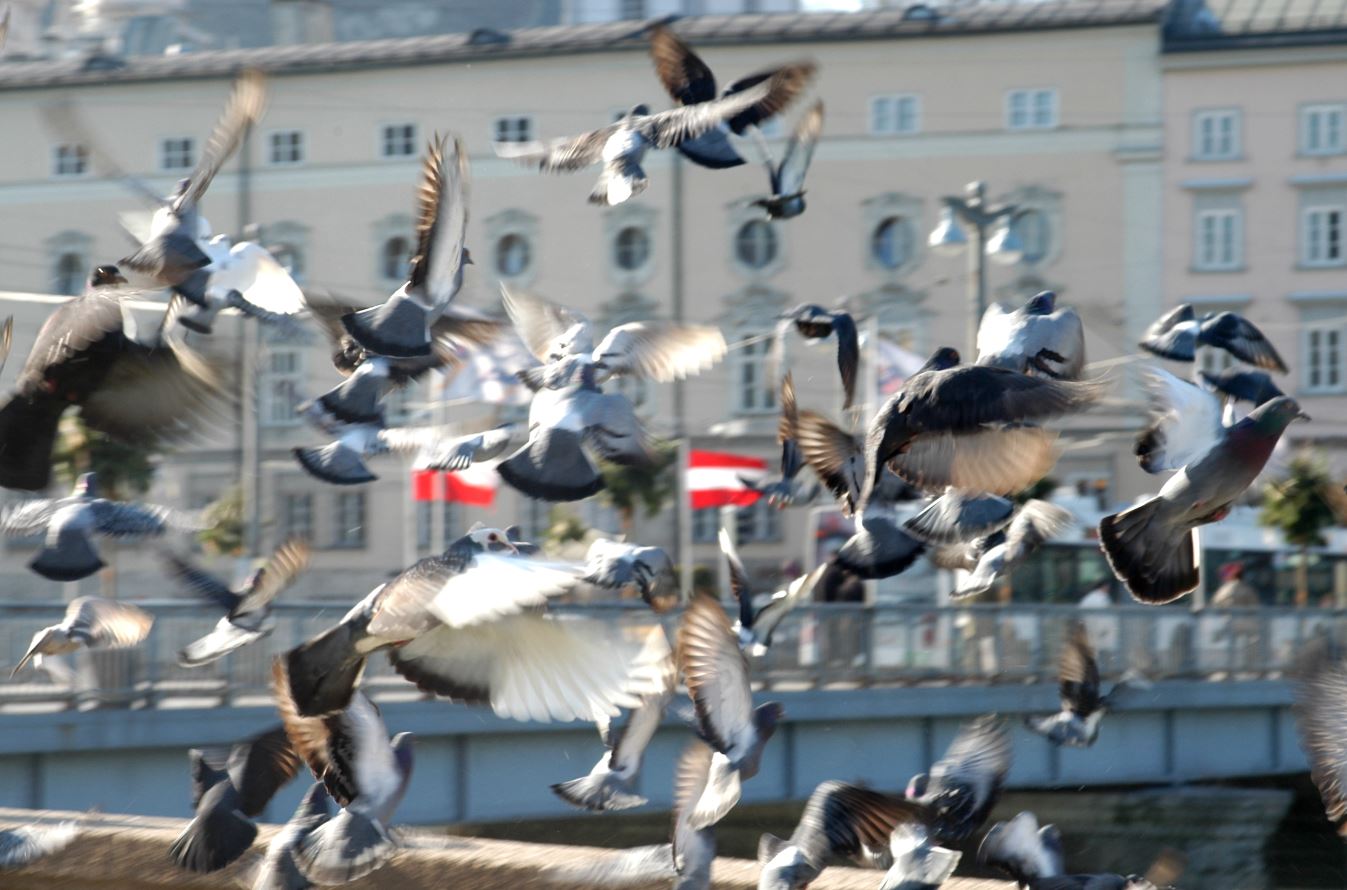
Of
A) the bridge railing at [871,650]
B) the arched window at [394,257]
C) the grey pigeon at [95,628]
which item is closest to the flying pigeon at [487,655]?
the grey pigeon at [95,628]

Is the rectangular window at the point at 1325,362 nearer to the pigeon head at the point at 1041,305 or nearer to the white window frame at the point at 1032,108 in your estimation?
the white window frame at the point at 1032,108

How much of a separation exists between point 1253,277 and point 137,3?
71.3 ft

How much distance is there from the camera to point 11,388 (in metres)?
7.99

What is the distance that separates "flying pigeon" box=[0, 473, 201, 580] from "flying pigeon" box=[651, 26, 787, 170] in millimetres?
2620

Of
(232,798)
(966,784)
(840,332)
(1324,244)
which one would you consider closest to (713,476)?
(1324,244)

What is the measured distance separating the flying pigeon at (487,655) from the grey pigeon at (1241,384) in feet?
8.17

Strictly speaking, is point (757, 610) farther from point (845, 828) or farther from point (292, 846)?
point (292, 846)

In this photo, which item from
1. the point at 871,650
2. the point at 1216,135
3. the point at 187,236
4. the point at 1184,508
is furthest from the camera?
the point at 1216,135

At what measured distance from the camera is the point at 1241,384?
25.7ft

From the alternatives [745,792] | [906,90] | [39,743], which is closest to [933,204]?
[906,90]

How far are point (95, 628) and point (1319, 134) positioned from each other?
36395 millimetres

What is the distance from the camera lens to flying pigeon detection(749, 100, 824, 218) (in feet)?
28.7

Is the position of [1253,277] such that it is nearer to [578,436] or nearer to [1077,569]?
[1077,569]

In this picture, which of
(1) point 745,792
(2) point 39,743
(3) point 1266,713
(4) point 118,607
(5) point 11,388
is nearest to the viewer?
(5) point 11,388
